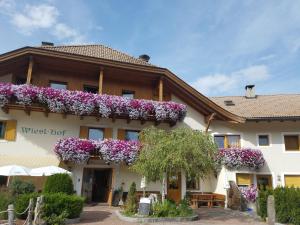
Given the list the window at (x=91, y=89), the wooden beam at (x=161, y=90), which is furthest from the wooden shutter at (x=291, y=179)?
the window at (x=91, y=89)

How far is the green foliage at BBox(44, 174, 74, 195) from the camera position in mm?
15102

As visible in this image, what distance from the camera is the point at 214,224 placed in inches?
563

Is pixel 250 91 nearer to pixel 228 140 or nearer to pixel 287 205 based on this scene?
pixel 228 140

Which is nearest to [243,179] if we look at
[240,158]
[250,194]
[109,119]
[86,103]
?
[250,194]

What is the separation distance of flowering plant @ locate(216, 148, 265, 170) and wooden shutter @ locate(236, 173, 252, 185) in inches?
27.6

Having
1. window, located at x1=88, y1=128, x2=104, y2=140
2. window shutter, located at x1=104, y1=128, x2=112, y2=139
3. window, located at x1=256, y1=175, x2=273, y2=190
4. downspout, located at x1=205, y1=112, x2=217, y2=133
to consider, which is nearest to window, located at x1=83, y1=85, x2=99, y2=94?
window, located at x1=88, y1=128, x2=104, y2=140

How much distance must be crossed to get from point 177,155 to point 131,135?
669 centimetres

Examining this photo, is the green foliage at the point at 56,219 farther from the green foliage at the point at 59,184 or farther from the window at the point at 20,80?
the window at the point at 20,80

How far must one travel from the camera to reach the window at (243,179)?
70.9 ft

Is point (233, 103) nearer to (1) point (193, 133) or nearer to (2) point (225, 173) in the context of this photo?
(2) point (225, 173)

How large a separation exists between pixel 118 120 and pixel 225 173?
26.2 ft

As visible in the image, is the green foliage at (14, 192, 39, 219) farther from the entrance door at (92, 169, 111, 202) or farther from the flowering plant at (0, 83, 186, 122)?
the entrance door at (92, 169, 111, 202)

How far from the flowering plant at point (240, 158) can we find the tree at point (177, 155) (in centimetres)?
515

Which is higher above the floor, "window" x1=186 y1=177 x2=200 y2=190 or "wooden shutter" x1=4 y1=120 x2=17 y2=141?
"wooden shutter" x1=4 y1=120 x2=17 y2=141
